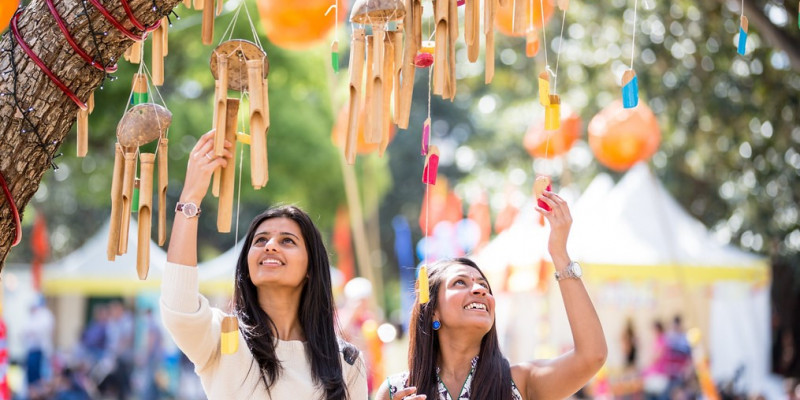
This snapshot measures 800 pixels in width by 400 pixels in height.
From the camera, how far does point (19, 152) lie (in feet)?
7.13

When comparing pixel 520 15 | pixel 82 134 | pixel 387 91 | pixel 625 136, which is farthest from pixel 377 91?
pixel 625 136

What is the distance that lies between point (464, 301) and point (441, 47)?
0.70m

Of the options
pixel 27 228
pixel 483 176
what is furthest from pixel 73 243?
pixel 483 176

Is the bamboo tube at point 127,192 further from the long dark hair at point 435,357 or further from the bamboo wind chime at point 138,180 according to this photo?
the long dark hair at point 435,357

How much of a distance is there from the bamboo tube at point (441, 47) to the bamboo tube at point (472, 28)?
2.8 inches

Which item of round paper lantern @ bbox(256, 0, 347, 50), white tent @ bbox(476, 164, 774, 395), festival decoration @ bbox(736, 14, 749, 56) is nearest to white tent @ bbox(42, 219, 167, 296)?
white tent @ bbox(476, 164, 774, 395)

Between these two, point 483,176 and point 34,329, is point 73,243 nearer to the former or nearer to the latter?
point 483,176

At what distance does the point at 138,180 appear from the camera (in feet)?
7.68

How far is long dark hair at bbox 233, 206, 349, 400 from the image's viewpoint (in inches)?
94.7

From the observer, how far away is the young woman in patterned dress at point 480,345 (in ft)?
8.13

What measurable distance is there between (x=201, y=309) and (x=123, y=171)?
0.42m

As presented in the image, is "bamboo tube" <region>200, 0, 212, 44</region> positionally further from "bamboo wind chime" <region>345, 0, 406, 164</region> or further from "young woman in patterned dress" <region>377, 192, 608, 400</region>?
"young woman in patterned dress" <region>377, 192, 608, 400</region>

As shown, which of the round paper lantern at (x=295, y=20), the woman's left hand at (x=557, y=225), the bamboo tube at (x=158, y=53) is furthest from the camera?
the round paper lantern at (x=295, y=20)

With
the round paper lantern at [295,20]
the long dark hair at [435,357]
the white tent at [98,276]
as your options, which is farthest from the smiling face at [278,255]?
the white tent at [98,276]
